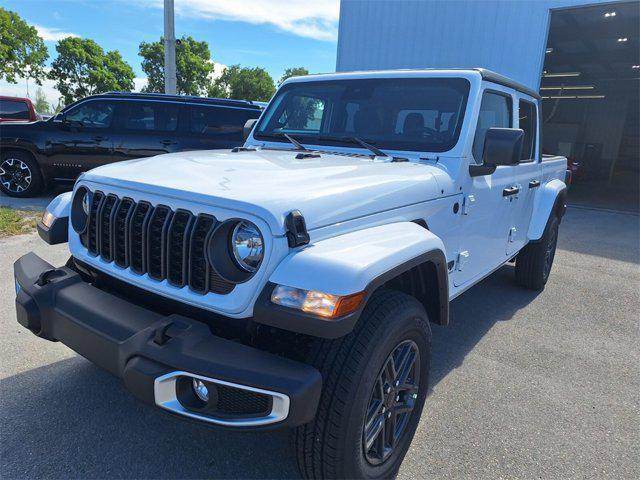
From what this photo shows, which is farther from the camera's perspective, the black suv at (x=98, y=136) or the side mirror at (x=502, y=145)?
the black suv at (x=98, y=136)

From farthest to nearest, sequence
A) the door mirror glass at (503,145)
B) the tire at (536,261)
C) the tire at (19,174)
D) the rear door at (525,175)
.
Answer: the tire at (19,174), the tire at (536,261), the rear door at (525,175), the door mirror glass at (503,145)

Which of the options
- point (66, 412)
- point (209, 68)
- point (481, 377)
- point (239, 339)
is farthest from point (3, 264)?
point (209, 68)

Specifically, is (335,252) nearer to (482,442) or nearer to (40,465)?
(482,442)

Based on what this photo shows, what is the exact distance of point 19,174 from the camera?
8.28m

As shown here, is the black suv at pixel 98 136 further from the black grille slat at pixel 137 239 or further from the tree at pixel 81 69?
the tree at pixel 81 69

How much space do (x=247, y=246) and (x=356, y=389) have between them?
0.68 metres

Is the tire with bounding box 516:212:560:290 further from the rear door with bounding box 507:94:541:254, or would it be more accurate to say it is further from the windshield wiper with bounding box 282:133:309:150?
the windshield wiper with bounding box 282:133:309:150

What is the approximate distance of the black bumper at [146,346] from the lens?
5.24 ft

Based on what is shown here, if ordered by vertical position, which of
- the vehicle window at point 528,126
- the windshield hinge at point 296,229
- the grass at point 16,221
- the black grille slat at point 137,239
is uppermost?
the vehicle window at point 528,126

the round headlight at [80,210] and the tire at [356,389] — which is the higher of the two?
the round headlight at [80,210]

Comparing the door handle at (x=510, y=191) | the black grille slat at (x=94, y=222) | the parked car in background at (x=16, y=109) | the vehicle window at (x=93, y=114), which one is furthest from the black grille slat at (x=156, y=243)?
the parked car in background at (x=16, y=109)

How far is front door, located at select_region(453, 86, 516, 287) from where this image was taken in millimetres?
3047

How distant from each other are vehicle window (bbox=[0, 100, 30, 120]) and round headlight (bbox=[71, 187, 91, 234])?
38.7 ft

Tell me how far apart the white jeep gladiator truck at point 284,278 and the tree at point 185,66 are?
4713 cm
